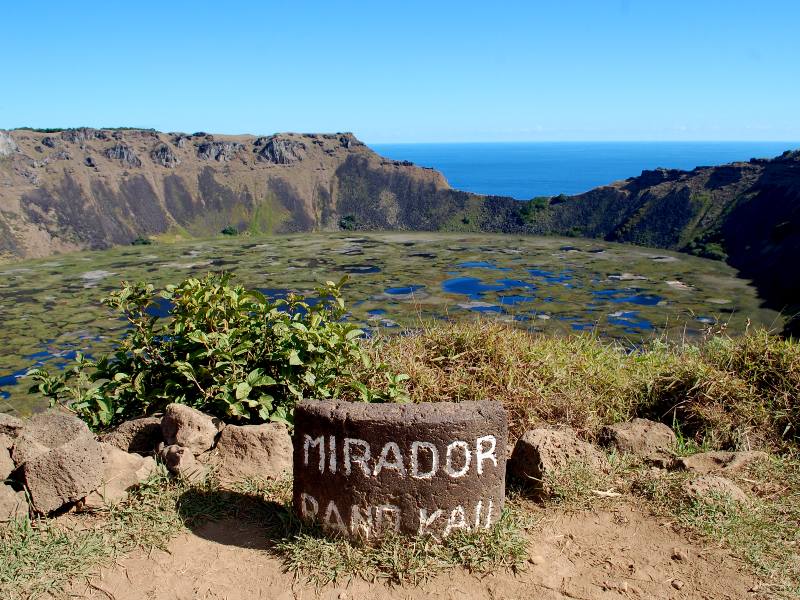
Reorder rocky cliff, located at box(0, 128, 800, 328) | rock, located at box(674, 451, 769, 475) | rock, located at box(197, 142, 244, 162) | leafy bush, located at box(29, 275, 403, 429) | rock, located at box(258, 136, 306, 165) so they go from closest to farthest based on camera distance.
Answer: rock, located at box(674, 451, 769, 475) < leafy bush, located at box(29, 275, 403, 429) < rocky cliff, located at box(0, 128, 800, 328) < rock, located at box(197, 142, 244, 162) < rock, located at box(258, 136, 306, 165)

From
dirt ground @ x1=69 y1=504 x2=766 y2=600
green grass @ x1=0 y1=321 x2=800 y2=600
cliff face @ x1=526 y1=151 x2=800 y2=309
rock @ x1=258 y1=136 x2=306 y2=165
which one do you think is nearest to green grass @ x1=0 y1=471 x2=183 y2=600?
green grass @ x1=0 y1=321 x2=800 y2=600

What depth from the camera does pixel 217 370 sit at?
585 cm

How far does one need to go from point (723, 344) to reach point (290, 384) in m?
4.54

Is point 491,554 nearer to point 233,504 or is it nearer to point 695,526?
point 695,526

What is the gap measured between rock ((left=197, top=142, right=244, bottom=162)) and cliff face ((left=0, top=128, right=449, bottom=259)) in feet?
0.63

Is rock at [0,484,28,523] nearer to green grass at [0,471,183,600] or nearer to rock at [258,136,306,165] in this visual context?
green grass at [0,471,183,600]

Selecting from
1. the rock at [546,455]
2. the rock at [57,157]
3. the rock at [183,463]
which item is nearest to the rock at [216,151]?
the rock at [57,157]

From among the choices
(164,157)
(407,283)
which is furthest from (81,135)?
(407,283)

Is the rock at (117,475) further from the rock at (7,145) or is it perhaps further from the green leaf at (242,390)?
the rock at (7,145)

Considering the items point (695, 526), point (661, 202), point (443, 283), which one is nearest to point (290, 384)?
point (695, 526)

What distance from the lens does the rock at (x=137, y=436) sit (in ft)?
18.1

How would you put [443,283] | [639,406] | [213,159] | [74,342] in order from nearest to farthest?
[639,406] < [74,342] < [443,283] < [213,159]

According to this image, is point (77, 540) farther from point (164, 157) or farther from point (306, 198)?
point (164, 157)

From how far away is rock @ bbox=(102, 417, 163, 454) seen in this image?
5.50m
